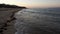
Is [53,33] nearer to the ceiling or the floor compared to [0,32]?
nearer to the floor

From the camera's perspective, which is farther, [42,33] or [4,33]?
[42,33]

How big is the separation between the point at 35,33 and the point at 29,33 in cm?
82

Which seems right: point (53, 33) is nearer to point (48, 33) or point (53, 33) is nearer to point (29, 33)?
point (48, 33)

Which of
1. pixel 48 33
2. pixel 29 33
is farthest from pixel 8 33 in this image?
pixel 48 33

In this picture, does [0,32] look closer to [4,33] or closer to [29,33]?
[4,33]

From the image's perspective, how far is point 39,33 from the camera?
637 inches

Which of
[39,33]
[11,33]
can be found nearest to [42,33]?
[39,33]

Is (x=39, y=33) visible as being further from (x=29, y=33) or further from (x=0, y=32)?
(x=0, y=32)

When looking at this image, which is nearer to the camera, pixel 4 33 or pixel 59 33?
pixel 4 33

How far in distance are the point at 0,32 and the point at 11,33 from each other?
1.25 m

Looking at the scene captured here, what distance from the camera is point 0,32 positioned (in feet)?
44.2

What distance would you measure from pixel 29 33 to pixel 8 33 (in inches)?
131

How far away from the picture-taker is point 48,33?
53.4ft

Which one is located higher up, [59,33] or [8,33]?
[8,33]
